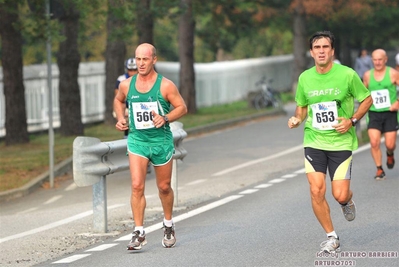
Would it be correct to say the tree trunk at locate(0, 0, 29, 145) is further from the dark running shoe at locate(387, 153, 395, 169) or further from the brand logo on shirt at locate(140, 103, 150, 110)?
the brand logo on shirt at locate(140, 103, 150, 110)

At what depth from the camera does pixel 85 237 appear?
11914 millimetres

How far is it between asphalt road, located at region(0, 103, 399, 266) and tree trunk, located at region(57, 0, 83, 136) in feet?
18.8

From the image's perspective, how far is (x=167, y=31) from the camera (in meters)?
60.0

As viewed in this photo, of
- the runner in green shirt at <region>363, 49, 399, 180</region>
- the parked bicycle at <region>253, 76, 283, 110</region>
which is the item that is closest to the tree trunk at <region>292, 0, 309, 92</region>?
the parked bicycle at <region>253, 76, 283, 110</region>

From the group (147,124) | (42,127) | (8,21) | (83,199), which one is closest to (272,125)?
(42,127)

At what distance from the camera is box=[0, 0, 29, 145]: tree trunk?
2333 cm

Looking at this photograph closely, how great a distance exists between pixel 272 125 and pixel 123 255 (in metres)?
19.2

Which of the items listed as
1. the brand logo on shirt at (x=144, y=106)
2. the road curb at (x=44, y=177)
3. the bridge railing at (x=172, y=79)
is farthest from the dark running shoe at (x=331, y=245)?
the bridge railing at (x=172, y=79)

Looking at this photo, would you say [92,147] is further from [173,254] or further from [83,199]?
[83,199]

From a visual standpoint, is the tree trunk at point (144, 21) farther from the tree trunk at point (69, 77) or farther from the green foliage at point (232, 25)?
the tree trunk at point (69, 77)

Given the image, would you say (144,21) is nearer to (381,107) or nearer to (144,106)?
(381,107)

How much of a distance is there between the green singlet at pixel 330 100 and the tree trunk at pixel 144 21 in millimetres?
15182

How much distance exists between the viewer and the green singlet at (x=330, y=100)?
33.5ft

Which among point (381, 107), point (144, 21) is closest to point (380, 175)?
point (381, 107)
